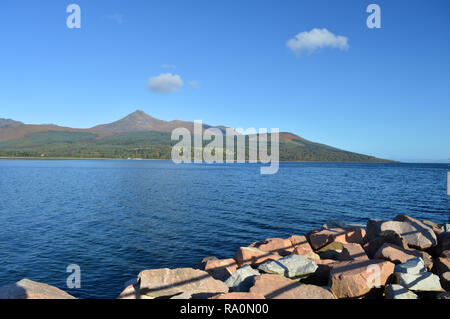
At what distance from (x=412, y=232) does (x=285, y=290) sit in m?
8.82

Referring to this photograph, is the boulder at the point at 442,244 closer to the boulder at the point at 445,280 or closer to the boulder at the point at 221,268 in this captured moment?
the boulder at the point at 445,280

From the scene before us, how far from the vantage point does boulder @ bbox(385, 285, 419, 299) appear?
7.72m

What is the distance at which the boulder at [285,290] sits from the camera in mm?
7751

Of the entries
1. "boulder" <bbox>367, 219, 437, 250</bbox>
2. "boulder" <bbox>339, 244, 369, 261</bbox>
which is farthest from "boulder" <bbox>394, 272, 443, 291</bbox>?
"boulder" <bbox>367, 219, 437, 250</bbox>

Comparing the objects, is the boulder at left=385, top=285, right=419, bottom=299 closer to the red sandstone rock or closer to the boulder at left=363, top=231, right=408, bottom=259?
the red sandstone rock

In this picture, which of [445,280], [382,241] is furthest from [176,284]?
[382,241]

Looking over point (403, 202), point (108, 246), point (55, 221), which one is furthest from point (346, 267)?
point (403, 202)

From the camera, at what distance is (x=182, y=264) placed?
49.9 ft

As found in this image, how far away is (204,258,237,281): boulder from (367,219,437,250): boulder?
7.76 metres

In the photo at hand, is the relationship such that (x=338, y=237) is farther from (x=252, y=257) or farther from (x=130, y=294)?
(x=130, y=294)

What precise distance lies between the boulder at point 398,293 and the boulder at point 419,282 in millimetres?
425

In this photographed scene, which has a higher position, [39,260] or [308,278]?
[308,278]
